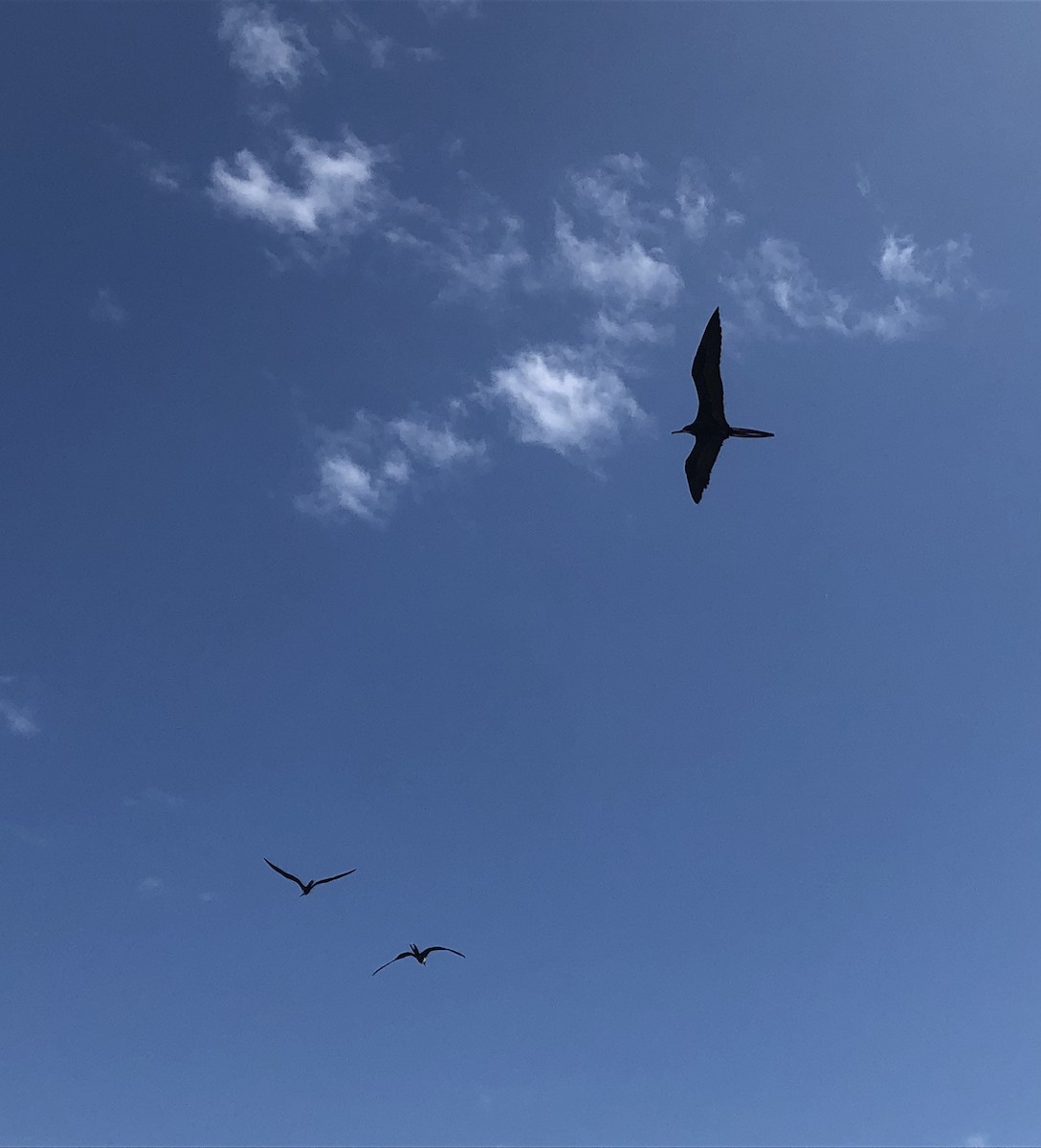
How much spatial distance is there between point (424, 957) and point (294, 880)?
301 inches

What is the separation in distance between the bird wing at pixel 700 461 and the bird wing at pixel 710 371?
0.99 m

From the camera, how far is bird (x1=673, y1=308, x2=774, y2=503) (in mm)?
32125

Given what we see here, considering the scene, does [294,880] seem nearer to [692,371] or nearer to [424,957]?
[424,957]

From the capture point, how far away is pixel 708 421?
3438 cm

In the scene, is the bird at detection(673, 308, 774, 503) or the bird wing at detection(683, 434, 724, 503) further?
the bird wing at detection(683, 434, 724, 503)

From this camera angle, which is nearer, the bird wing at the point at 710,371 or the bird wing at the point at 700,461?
the bird wing at the point at 710,371

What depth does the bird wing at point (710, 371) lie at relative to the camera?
105 feet

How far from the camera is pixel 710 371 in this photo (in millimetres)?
32719

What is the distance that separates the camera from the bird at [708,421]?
3212cm

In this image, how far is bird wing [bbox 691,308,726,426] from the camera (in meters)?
31.9

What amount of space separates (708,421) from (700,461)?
68.0 inches

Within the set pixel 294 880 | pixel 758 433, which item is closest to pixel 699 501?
pixel 758 433

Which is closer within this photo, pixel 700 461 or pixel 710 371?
pixel 710 371

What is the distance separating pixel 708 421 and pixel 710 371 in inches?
86.2
